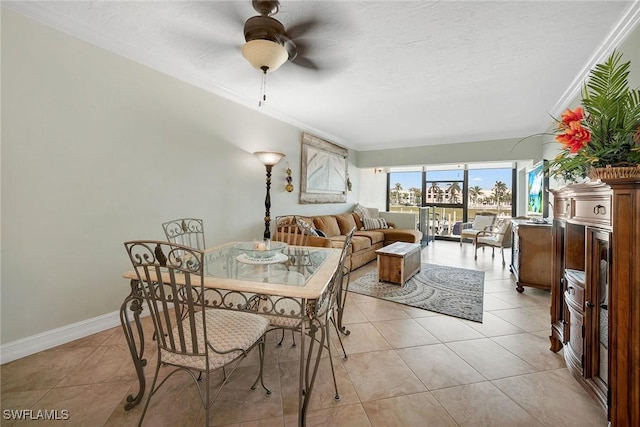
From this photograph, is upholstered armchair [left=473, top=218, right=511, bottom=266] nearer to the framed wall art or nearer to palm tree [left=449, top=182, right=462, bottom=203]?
palm tree [left=449, top=182, right=462, bottom=203]

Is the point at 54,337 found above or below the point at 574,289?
below

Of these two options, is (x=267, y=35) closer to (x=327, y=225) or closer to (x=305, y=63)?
(x=305, y=63)

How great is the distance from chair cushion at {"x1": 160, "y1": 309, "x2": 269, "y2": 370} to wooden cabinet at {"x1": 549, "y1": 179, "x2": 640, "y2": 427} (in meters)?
1.76

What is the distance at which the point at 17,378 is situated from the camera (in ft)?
5.36

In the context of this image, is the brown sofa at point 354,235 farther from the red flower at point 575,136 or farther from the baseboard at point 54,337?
the red flower at point 575,136

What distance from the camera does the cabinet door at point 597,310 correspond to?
1.36 metres

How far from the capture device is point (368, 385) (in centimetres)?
164

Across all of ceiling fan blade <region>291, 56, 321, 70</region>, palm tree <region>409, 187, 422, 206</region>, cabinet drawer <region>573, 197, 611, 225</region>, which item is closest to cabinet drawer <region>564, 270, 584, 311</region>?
cabinet drawer <region>573, 197, 611, 225</region>

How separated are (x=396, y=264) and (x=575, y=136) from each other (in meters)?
2.47

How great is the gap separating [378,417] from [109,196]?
8.60ft

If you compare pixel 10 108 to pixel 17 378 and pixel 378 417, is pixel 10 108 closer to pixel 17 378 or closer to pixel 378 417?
pixel 17 378

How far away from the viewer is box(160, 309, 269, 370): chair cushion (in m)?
1.22

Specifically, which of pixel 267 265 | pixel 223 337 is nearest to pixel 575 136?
pixel 267 265

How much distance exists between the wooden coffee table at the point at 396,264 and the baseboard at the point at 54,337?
120 inches
